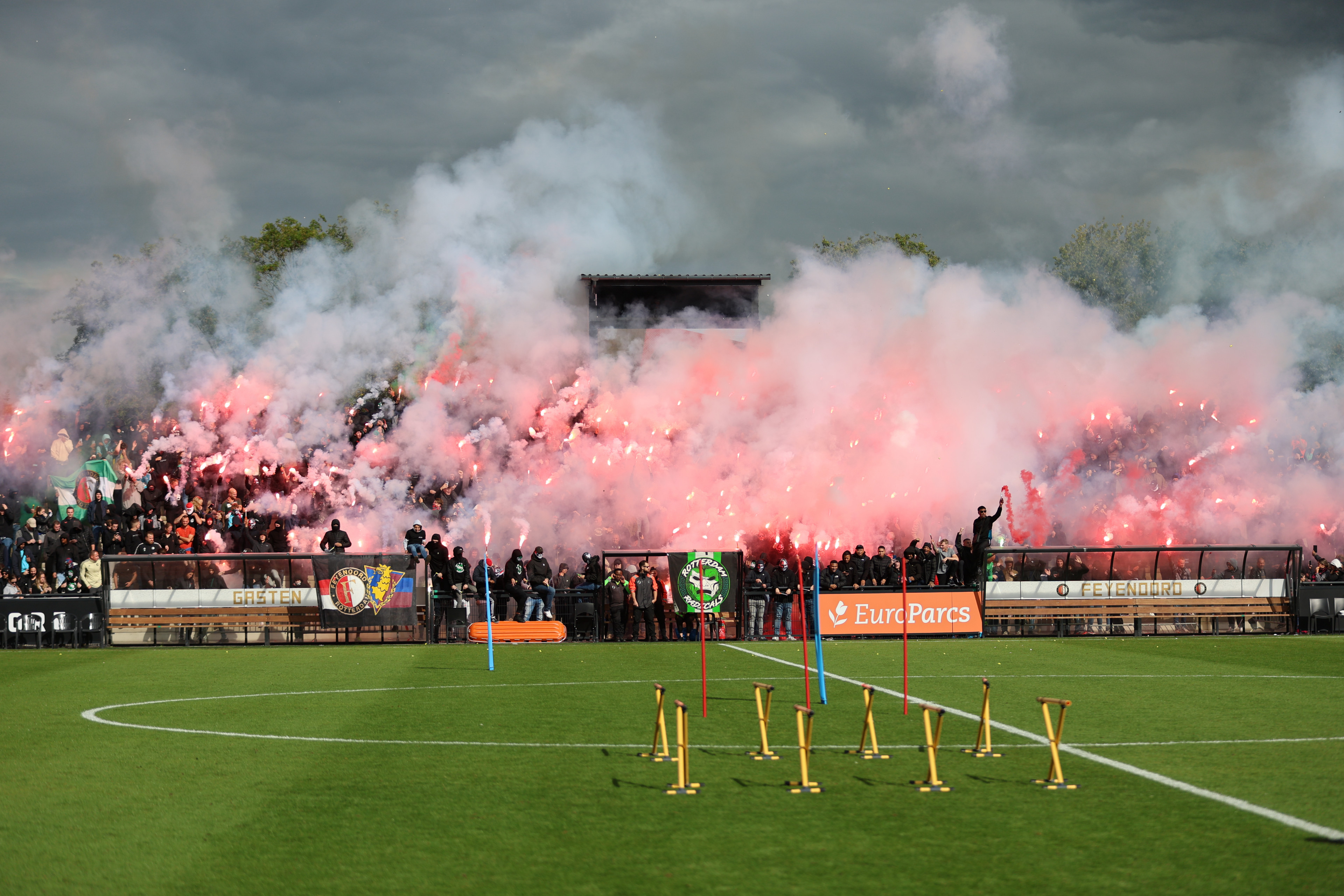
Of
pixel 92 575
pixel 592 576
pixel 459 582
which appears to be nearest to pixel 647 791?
pixel 459 582

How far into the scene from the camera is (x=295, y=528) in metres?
33.0

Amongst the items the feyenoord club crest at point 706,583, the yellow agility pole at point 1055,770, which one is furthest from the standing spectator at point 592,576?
the yellow agility pole at point 1055,770

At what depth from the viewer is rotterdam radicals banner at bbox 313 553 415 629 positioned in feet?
82.1

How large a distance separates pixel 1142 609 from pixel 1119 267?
39.3 meters

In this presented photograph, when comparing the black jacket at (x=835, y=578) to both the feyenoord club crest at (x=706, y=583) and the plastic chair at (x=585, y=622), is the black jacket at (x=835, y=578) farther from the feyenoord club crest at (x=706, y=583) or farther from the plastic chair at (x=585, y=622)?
the plastic chair at (x=585, y=622)

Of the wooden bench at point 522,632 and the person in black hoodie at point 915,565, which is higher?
the person in black hoodie at point 915,565

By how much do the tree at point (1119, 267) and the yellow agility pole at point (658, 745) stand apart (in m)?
52.7

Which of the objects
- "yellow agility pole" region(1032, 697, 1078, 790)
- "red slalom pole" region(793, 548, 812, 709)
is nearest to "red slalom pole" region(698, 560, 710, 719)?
"red slalom pole" region(793, 548, 812, 709)

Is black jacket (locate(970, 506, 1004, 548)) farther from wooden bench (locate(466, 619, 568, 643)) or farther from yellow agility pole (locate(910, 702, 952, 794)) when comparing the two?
yellow agility pole (locate(910, 702, 952, 794))

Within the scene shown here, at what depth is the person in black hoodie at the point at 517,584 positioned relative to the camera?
83.9ft

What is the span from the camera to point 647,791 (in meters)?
8.79

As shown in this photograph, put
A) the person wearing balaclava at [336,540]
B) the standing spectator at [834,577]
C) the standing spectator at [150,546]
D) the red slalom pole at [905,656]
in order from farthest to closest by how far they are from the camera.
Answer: the standing spectator at [834,577] < the person wearing balaclava at [336,540] < the standing spectator at [150,546] < the red slalom pole at [905,656]

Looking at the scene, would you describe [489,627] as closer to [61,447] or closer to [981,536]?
[981,536]

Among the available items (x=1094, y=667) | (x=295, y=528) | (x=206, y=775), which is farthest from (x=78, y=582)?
(x=1094, y=667)
